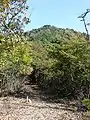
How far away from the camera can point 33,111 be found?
15.8 meters

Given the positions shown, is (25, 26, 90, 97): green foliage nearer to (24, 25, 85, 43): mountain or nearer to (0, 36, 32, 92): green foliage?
(24, 25, 85, 43): mountain

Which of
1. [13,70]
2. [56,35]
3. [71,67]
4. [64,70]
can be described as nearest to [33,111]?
[71,67]

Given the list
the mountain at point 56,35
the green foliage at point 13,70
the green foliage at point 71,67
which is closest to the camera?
the green foliage at point 71,67

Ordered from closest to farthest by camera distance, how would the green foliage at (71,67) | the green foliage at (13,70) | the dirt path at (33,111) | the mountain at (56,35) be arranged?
the dirt path at (33,111) → the green foliage at (71,67) → the green foliage at (13,70) → the mountain at (56,35)

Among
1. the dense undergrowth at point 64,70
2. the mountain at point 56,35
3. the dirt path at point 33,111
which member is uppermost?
the mountain at point 56,35

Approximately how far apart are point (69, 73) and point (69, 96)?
1470 mm

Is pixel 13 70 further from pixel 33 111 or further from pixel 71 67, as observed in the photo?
pixel 33 111

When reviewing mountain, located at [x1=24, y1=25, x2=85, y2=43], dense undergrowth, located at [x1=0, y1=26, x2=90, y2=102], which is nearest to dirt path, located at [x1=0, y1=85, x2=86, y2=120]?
dense undergrowth, located at [x1=0, y1=26, x2=90, y2=102]

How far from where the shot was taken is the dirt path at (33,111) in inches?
570

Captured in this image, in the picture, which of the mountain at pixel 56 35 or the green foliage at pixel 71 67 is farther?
the mountain at pixel 56 35

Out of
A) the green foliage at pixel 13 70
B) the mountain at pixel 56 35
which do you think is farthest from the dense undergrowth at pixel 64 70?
the mountain at pixel 56 35

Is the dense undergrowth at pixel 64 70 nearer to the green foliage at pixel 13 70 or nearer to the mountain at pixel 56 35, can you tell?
the green foliage at pixel 13 70

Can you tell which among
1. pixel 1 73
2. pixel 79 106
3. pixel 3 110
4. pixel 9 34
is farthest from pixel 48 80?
pixel 9 34

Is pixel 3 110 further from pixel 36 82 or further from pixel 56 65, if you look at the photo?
pixel 36 82
